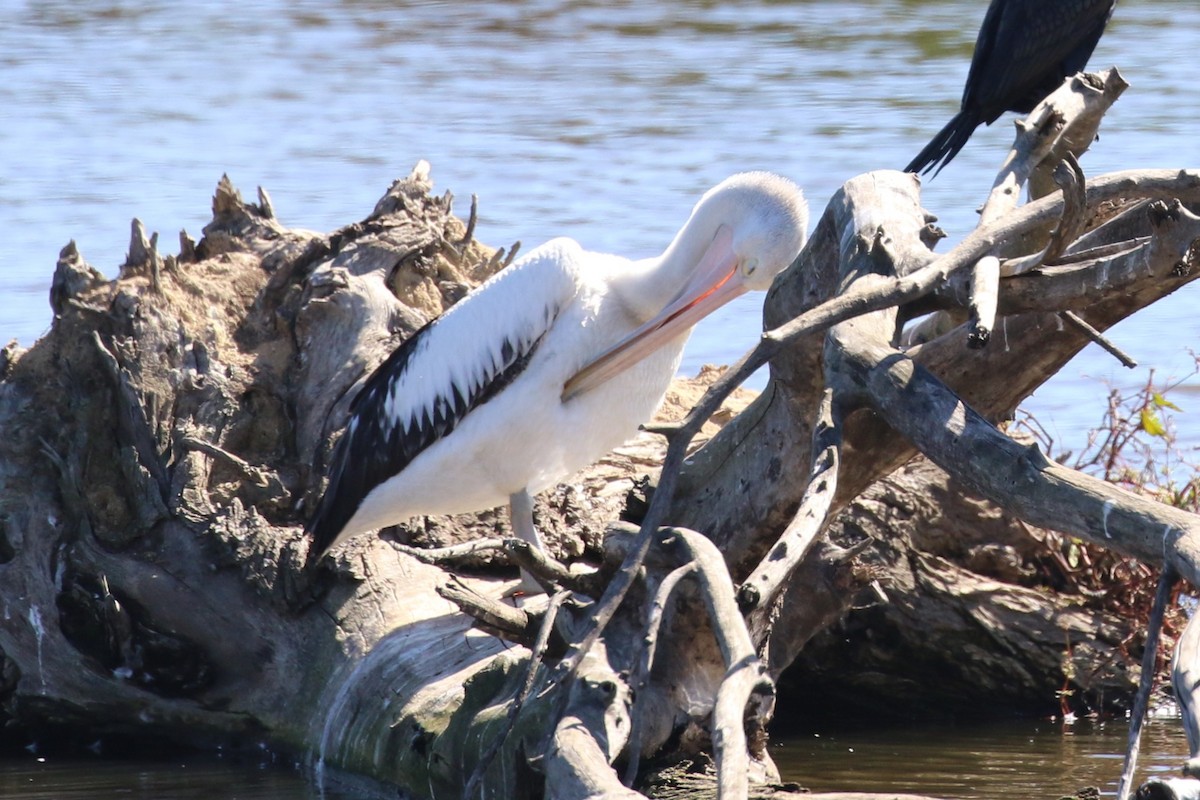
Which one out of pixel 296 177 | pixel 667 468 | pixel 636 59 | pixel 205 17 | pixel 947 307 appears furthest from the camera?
pixel 205 17

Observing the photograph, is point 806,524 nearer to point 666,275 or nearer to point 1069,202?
point 1069,202

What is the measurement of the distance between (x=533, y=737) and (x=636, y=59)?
13.8 meters

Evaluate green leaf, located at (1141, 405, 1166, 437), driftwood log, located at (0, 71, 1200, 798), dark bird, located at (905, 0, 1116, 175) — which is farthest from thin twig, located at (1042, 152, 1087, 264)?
dark bird, located at (905, 0, 1116, 175)

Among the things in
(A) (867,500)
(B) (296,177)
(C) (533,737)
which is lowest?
(C) (533,737)

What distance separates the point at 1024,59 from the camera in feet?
24.2

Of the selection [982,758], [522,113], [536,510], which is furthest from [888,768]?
[522,113]

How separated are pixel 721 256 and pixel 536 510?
1030 mm

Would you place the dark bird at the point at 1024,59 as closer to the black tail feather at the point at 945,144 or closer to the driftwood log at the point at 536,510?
the black tail feather at the point at 945,144

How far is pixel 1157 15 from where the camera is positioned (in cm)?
1764

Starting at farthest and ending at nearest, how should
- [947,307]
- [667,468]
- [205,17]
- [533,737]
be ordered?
[205,17] → [533,737] → [947,307] → [667,468]

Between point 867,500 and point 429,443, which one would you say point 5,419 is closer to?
point 429,443

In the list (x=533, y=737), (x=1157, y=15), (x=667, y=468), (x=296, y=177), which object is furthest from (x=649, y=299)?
(x=1157, y=15)

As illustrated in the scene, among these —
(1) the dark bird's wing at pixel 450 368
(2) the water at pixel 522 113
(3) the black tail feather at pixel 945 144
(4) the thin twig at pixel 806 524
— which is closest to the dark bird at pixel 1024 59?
(3) the black tail feather at pixel 945 144

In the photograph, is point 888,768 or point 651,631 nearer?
point 651,631
